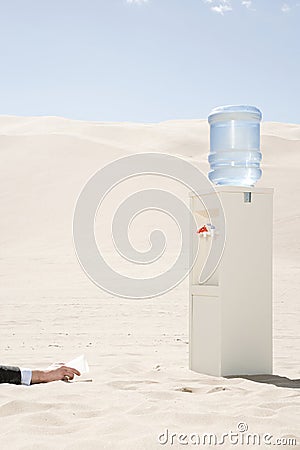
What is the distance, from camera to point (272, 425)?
3.67 meters

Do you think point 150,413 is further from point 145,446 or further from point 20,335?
point 20,335

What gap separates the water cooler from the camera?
5625 mm

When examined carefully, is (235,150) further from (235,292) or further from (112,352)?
(112,352)

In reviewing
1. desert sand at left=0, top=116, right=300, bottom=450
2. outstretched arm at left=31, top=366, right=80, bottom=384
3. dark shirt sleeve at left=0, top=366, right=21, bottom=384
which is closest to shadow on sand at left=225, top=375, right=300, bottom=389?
desert sand at left=0, top=116, right=300, bottom=450

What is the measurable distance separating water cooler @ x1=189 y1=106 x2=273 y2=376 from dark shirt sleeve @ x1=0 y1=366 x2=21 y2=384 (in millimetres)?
1670

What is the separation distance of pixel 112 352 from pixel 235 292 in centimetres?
181

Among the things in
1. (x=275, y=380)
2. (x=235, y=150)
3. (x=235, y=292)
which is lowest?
(x=275, y=380)

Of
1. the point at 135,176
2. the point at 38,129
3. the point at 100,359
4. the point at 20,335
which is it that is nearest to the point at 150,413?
the point at 100,359

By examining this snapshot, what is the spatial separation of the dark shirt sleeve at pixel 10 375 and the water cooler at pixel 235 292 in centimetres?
167

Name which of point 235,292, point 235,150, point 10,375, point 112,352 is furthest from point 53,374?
point 235,150

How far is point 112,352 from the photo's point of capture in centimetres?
692

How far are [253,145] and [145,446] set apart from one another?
151 inches

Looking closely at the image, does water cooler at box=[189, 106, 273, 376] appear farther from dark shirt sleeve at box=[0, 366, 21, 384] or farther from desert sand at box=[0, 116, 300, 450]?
dark shirt sleeve at box=[0, 366, 21, 384]

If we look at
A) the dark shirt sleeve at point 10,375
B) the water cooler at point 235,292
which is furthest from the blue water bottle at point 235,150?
the dark shirt sleeve at point 10,375
